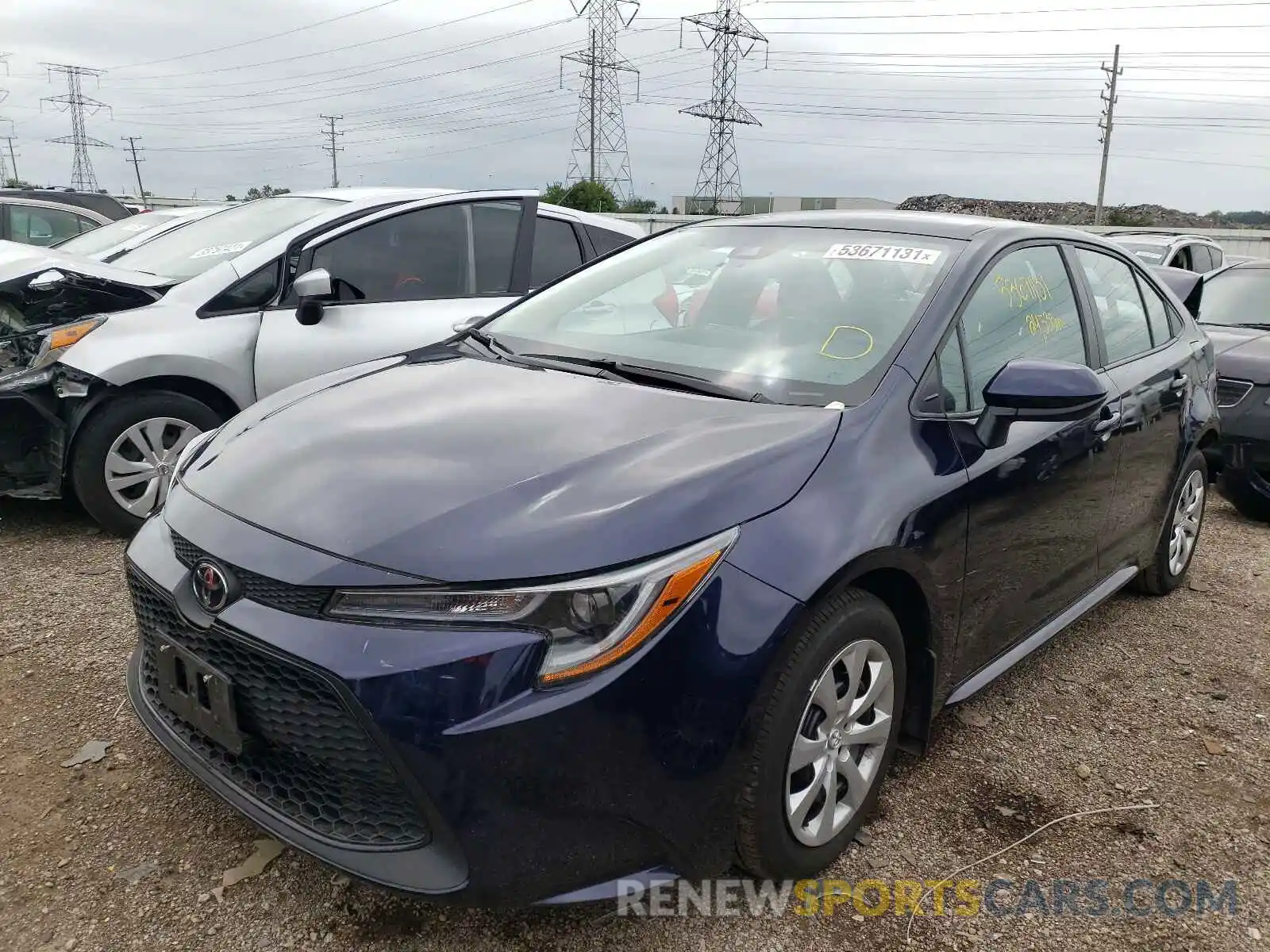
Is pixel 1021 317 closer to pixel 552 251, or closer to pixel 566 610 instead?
pixel 566 610

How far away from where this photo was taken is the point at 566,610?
1.73m

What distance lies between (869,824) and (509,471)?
138 centimetres

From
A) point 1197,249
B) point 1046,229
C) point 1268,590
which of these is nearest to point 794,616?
point 1046,229

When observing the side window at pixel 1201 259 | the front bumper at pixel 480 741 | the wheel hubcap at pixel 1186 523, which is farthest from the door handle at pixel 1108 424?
the side window at pixel 1201 259

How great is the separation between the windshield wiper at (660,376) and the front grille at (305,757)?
117 centimetres

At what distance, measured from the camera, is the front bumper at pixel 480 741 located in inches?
66.2

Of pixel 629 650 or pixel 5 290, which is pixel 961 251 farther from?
pixel 5 290

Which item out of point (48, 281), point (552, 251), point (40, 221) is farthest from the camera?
point (40, 221)

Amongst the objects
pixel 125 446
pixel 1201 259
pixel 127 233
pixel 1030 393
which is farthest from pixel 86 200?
pixel 1201 259

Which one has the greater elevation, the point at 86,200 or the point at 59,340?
the point at 86,200

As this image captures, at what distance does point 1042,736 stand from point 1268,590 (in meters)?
2.20

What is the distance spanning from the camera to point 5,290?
14.8ft

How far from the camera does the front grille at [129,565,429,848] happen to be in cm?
175

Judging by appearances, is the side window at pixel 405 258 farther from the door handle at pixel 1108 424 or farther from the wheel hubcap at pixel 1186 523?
the wheel hubcap at pixel 1186 523
